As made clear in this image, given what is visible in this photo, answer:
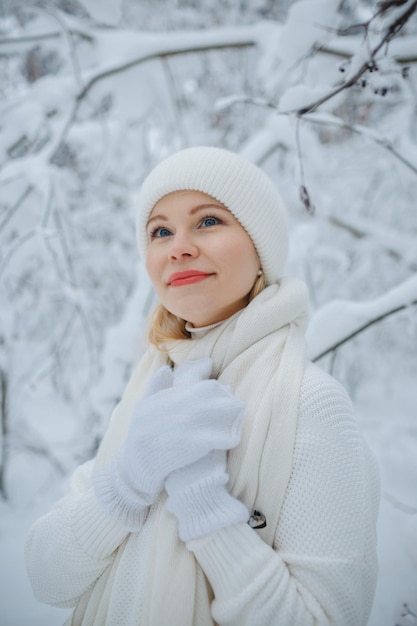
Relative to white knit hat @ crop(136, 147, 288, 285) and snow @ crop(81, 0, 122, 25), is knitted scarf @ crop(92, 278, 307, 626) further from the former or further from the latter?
snow @ crop(81, 0, 122, 25)

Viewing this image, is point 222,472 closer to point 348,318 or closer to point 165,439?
point 165,439

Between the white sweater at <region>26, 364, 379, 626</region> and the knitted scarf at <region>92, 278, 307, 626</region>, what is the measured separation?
0.10 ft

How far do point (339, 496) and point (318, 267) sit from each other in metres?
3.59

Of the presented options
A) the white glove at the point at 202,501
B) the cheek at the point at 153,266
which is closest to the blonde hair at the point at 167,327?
the cheek at the point at 153,266

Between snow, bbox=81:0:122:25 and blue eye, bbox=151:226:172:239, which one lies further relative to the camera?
snow, bbox=81:0:122:25

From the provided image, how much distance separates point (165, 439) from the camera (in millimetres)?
735

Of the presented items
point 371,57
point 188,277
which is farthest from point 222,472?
point 371,57

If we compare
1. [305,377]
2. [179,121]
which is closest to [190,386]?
[305,377]

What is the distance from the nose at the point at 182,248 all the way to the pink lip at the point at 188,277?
4cm

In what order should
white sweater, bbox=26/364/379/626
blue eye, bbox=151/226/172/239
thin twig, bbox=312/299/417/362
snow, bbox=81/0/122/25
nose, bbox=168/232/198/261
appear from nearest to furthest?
white sweater, bbox=26/364/379/626
nose, bbox=168/232/198/261
blue eye, bbox=151/226/172/239
thin twig, bbox=312/299/417/362
snow, bbox=81/0/122/25

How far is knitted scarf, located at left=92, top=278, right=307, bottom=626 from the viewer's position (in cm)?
71

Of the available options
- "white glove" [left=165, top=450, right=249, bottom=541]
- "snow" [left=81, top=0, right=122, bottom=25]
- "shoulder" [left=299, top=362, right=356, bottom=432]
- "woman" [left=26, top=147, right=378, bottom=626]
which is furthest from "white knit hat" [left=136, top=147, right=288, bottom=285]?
"snow" [left=81, top=0, right=122, bottom=25]

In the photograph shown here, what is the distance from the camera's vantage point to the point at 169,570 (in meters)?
0.71

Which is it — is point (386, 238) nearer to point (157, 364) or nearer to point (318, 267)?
point (318, 267)
